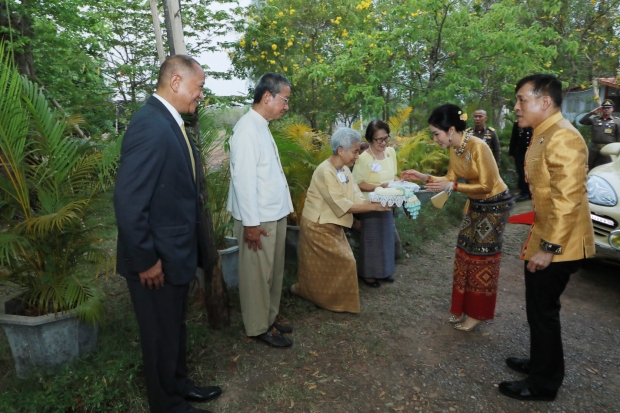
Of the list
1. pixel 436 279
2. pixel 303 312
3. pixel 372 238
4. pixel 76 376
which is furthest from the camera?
pixel 436 279

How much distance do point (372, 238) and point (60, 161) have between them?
2.86m

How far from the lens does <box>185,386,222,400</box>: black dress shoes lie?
8.73ft

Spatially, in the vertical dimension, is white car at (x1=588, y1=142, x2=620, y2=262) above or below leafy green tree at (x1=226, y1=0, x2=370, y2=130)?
below

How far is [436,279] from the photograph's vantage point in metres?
4.82

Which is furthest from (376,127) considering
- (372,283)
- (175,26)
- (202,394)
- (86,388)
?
(86,388)

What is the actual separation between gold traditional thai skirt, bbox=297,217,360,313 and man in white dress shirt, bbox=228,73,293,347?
532 mm

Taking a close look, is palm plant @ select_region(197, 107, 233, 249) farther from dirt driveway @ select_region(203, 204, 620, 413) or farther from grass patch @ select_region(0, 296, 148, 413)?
grass patch @ select_region(0, 296, 148, 413)

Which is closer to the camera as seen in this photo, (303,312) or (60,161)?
(60,161)

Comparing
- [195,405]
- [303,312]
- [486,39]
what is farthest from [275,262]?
[486,39]

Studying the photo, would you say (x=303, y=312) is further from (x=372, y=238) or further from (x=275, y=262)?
(x=372, y=238)

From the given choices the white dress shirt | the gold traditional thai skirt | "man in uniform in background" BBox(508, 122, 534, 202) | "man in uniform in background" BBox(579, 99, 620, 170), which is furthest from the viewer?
"man in uniform in background" BBox(508, 122, 534, 202)

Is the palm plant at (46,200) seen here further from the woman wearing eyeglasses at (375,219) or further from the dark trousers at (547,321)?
the dark trousers at (547,321)

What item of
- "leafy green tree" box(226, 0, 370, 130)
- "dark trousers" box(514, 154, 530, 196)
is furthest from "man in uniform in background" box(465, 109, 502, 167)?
"leafy green tree" box(226, 0, 370, 130)

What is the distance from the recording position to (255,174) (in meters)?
2.98
